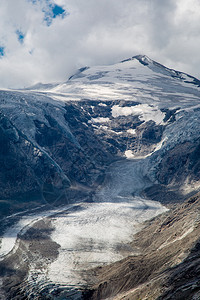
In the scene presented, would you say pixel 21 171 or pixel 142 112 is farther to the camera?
pixel 142 112

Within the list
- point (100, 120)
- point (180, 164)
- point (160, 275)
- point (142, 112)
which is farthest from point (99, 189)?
point (142, 112)

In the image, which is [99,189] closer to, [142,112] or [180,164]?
[180,164]

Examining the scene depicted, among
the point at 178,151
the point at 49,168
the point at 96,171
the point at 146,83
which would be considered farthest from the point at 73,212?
the point at 146,83

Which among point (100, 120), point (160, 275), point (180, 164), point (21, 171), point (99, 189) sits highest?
point (100, 120)

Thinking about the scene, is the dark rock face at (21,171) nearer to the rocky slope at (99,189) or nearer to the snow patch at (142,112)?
the rocky slope at (99,189)

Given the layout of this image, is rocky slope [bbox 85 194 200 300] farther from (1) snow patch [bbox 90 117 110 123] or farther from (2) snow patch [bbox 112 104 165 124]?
(1) snow patch [bbox 90 117 110 123]

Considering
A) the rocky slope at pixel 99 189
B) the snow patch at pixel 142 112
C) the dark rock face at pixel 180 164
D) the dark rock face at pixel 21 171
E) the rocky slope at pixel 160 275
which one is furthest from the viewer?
the snow patch at pixel 142 112

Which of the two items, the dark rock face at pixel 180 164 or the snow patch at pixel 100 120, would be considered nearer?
the dark rock face at pixel 180 164

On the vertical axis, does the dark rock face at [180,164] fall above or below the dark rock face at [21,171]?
below

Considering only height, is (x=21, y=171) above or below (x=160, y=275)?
above

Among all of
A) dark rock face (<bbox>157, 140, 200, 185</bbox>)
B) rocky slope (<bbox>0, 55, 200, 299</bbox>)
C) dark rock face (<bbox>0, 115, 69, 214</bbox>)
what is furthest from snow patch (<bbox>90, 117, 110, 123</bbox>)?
dark rock face (<bbox>0, 115, 69, 214</bbox>)

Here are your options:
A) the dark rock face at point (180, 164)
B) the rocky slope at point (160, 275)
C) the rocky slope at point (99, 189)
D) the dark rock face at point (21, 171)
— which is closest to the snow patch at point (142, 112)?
the rocky slope at point (99, 189)
